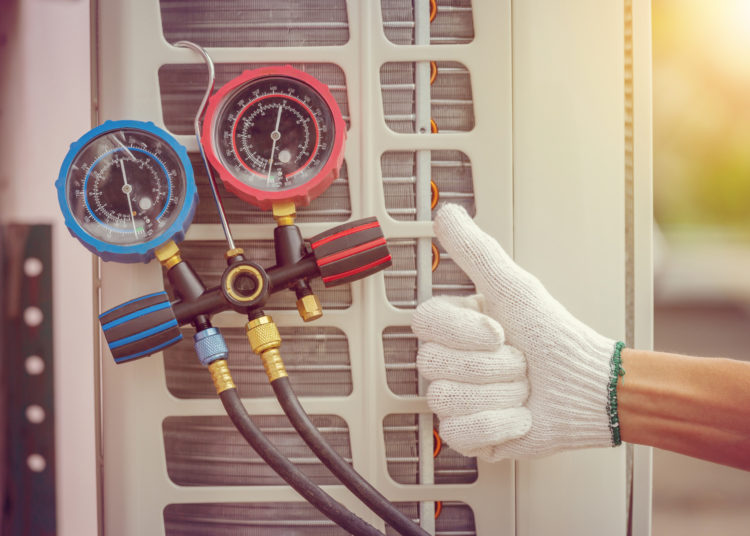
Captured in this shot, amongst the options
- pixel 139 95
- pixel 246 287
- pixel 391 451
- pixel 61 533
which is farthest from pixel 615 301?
pixel 61 533

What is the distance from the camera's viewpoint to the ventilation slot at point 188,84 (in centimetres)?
63

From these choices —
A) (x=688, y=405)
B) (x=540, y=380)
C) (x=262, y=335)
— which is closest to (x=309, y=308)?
(x=262, y=335)

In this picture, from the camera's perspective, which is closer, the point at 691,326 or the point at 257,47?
the point at 257,47

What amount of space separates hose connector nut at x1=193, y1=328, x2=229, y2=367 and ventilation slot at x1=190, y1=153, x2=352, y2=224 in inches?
5.7

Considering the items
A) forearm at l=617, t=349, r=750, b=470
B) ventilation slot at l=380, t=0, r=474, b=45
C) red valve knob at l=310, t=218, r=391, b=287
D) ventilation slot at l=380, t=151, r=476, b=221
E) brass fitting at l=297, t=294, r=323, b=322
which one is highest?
ventilation slot at l=380, t=0, r=474, b=45

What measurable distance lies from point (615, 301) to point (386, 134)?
344 millimetres

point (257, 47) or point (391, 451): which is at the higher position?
point (257, 47)

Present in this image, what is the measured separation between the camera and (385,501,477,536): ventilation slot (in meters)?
0.65

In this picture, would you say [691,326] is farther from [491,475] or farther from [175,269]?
[175,269]

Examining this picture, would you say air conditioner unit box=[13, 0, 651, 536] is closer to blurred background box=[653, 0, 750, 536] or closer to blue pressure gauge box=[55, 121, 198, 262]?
blue pressure gauge box=[55, 121, 198, 262]

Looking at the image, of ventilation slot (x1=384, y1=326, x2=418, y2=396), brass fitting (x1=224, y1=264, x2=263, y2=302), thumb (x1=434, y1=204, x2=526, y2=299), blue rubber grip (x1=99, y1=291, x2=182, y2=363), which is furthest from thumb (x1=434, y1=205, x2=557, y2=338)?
blue rubber grip (x1=99, y1=291, x2=182, y2=363)

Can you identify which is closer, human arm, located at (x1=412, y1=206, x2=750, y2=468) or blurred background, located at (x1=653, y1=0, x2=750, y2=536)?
human arm, located at (x1=412, y1=206, x2=750, y2=468)

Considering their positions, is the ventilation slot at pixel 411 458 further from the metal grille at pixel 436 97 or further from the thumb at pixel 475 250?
the metal grille at pixel 436 97

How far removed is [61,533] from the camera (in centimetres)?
65
